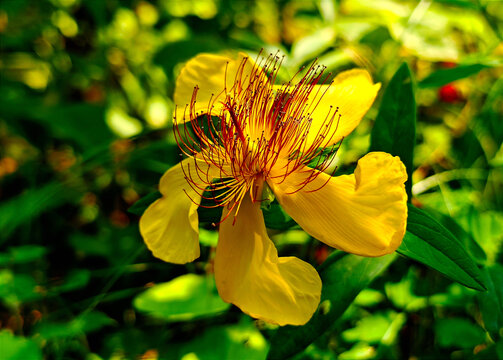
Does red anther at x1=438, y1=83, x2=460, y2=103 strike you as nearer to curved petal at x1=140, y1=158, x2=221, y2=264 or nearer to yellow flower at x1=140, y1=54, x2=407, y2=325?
yellow flower at x1=140, y1=54, x2=407, y2=325

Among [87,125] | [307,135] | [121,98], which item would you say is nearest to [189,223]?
[307,135]

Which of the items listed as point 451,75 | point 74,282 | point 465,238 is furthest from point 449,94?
point 74,282

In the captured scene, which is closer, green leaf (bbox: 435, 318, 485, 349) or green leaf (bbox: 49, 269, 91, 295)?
green leaf (bbox: 435, 318, 485, 349)

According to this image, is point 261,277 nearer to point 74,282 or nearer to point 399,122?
point 399,122

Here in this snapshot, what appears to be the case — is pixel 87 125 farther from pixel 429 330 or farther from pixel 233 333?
pixel 429 330

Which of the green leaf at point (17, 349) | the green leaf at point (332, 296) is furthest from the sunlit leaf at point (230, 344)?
the green leaf at point (17, 349)

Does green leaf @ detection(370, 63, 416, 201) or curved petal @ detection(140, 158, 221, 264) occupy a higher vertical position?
green leaf @ detection(370, 63, 416, 201)

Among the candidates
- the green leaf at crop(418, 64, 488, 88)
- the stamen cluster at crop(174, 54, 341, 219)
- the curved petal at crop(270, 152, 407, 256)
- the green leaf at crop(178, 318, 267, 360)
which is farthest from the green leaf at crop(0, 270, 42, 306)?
the green leaf at crop(418, 64, 488, 88)
